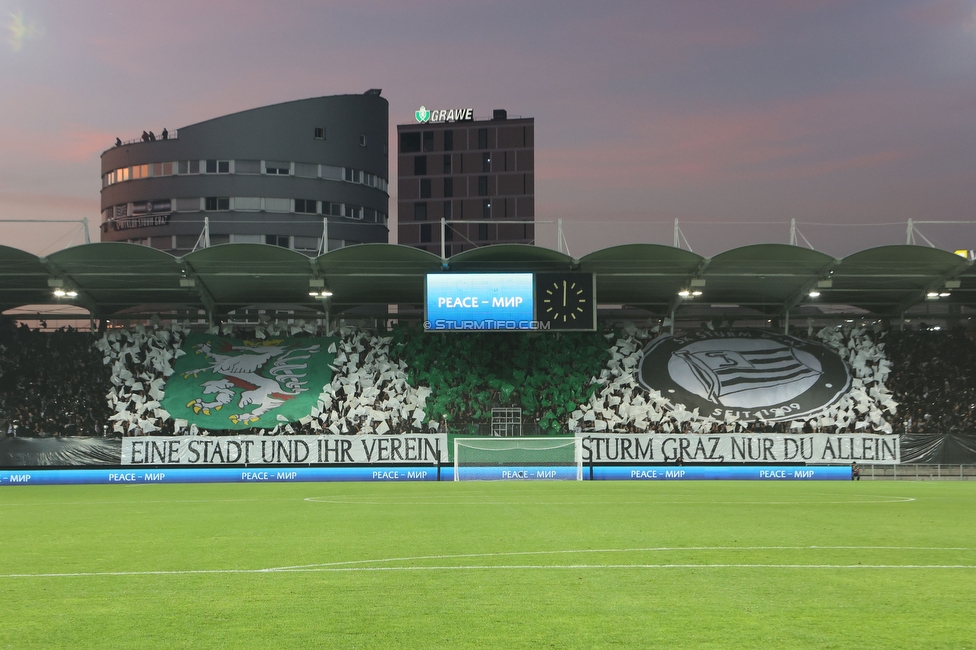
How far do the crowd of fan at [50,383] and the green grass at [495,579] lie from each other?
24.5 metres

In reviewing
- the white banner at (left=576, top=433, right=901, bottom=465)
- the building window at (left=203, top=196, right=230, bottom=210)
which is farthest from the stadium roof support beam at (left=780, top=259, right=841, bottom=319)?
the building window at (left=203, top=196, right=230, bottom=210)

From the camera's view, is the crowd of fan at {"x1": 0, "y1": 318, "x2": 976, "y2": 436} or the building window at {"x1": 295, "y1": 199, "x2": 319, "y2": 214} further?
the building window at {"x1": 295, "y1": 199, "x2": 319, "y2": 214}

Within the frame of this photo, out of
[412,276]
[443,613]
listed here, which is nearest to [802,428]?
[412,276]

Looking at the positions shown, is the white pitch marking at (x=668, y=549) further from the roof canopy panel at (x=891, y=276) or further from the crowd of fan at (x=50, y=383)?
the crowd of fan at (x=50, y=383)

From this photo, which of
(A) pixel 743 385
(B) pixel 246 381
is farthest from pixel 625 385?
(B) pixel 246 381

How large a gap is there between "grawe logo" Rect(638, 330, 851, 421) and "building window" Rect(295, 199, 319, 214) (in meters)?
55.8

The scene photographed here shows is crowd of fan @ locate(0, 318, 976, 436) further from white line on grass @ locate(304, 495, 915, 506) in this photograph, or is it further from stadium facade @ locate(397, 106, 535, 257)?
stadium facade @ locate(397, 106, 535, 257)

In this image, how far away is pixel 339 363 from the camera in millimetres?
45188

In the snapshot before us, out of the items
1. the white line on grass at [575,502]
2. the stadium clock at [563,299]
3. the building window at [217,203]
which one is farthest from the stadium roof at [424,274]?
the building window at [217,203]

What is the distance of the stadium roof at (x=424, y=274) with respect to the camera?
132 feet

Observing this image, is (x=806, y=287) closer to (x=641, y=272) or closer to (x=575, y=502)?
(x=641, y=272)

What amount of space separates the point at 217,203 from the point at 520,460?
206ft

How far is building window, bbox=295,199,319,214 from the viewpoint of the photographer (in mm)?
93688

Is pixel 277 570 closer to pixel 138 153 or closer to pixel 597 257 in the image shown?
pixel 597 257
